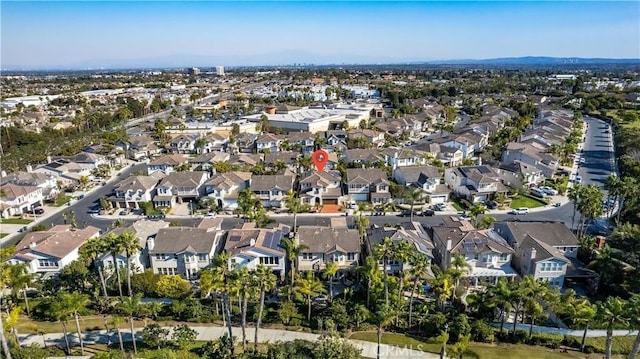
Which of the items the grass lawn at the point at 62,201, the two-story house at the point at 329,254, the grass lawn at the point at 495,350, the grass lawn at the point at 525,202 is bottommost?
the grass lawn at the point at 495,350

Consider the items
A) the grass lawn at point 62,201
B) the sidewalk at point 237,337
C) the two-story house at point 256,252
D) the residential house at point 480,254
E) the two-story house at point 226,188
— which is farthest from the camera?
the grass lawn at point 62,201

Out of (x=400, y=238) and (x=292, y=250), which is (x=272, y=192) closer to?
(x=400, y=238)

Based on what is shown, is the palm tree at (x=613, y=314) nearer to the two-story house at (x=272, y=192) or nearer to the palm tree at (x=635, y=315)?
the palm tree at (x=635, y=315)

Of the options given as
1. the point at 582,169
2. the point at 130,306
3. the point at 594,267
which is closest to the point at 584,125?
the point at 582,169

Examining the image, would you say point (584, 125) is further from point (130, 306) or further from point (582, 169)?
point (130, 306)

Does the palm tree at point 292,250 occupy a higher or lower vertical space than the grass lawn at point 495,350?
higher

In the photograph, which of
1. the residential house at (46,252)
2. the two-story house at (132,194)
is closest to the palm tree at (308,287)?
the residential house at (46,252)

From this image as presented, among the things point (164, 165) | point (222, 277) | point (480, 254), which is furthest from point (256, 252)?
point (164, 165)

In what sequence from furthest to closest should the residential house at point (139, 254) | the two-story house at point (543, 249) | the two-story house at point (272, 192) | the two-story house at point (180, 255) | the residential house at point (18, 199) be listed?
the two-story house at point (272, 192) → the residential house at point (18, 199) → the two-story house at point (180, 255) → the residential house at point (139, 254) → the two-story house at point (543, 249)
